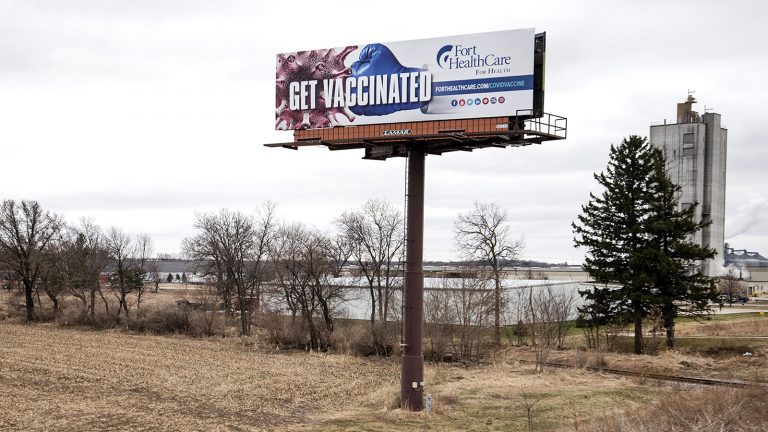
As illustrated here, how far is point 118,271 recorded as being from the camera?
68562mm

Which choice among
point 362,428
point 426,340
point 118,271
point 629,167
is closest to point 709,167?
point 629,167

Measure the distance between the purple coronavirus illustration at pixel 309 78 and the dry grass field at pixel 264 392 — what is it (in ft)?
36.0

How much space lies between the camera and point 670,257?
44188mm

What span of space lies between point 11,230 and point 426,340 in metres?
47.9

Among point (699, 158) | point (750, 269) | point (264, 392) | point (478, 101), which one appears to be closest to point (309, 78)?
point (478, 101)

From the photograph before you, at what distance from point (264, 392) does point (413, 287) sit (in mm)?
8738

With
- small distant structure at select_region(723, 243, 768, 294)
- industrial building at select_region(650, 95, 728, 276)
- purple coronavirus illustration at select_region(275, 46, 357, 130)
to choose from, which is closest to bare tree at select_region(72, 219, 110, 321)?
purple coronavirus illustration at select_region(275, 46, 357, 130)

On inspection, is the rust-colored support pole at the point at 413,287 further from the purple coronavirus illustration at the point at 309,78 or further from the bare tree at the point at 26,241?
the bare tree at the point at 26,241

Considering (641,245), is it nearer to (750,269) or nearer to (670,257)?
(670,257)

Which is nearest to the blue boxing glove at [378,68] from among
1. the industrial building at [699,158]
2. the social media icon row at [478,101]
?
the social media icon row at [478,101]

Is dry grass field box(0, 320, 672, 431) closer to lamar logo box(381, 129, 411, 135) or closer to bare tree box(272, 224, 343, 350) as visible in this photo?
bare tree box(272, 224, 343, 350)

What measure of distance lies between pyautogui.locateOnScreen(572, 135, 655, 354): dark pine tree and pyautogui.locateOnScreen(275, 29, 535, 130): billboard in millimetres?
22759

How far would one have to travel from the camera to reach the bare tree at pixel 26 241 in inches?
2795

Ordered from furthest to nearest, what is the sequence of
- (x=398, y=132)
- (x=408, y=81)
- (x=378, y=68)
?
→ (x=378, y=68) → (x=398, y=132) → (x=408, y=81)
